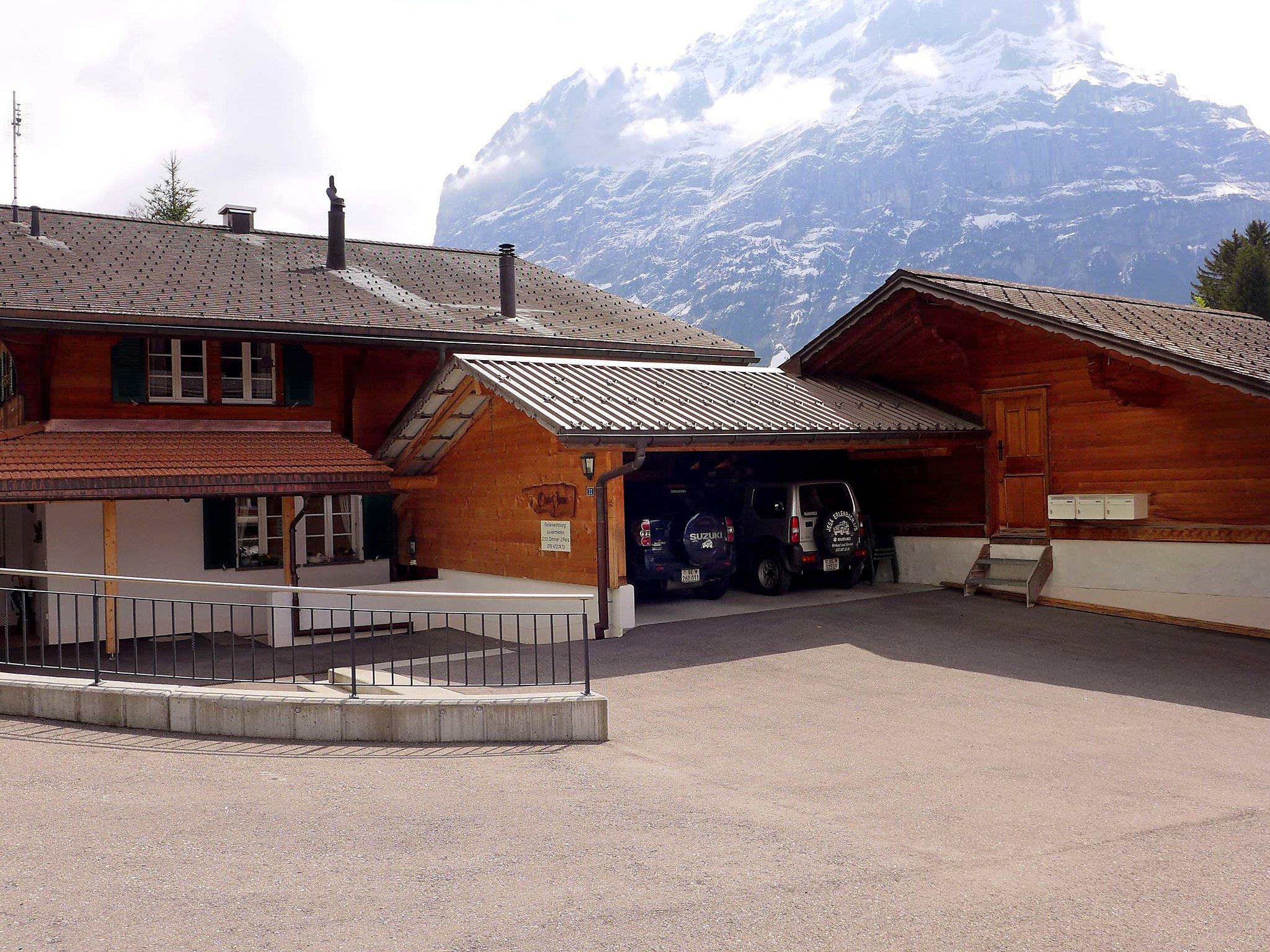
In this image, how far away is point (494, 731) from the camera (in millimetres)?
8641

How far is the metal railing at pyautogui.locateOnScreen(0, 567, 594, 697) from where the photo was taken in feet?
34.6

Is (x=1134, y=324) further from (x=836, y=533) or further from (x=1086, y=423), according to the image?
(x=836, y=533)

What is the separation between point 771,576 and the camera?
17156 mm

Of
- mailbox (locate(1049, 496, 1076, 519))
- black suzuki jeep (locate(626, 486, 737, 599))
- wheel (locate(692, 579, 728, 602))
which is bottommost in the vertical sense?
wheel (locate(692, 579, 728, 602))

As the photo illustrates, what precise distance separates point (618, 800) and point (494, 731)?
2.01 meters

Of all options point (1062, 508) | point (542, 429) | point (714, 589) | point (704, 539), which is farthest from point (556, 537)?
point (1062, 508)

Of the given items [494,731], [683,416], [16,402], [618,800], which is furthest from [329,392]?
[618,800]

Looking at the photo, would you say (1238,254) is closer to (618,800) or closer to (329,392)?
(329,392)

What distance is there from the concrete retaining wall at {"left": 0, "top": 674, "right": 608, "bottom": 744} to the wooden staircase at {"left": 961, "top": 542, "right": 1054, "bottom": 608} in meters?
9.43

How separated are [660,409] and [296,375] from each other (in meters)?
6.52

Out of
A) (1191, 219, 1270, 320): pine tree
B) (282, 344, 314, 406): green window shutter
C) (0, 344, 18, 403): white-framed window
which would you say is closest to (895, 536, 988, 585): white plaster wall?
(282, 344, 314, 406): green window shutter

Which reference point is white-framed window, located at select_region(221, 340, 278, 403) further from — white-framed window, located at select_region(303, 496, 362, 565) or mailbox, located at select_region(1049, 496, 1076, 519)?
mailbox, located at select_region(1049, 496, 1076, 519)

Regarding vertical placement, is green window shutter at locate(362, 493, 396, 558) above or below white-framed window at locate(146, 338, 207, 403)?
below


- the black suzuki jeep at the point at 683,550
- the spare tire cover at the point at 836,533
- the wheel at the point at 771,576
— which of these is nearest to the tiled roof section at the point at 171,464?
the black suzuki jeep at the point at 683,550
